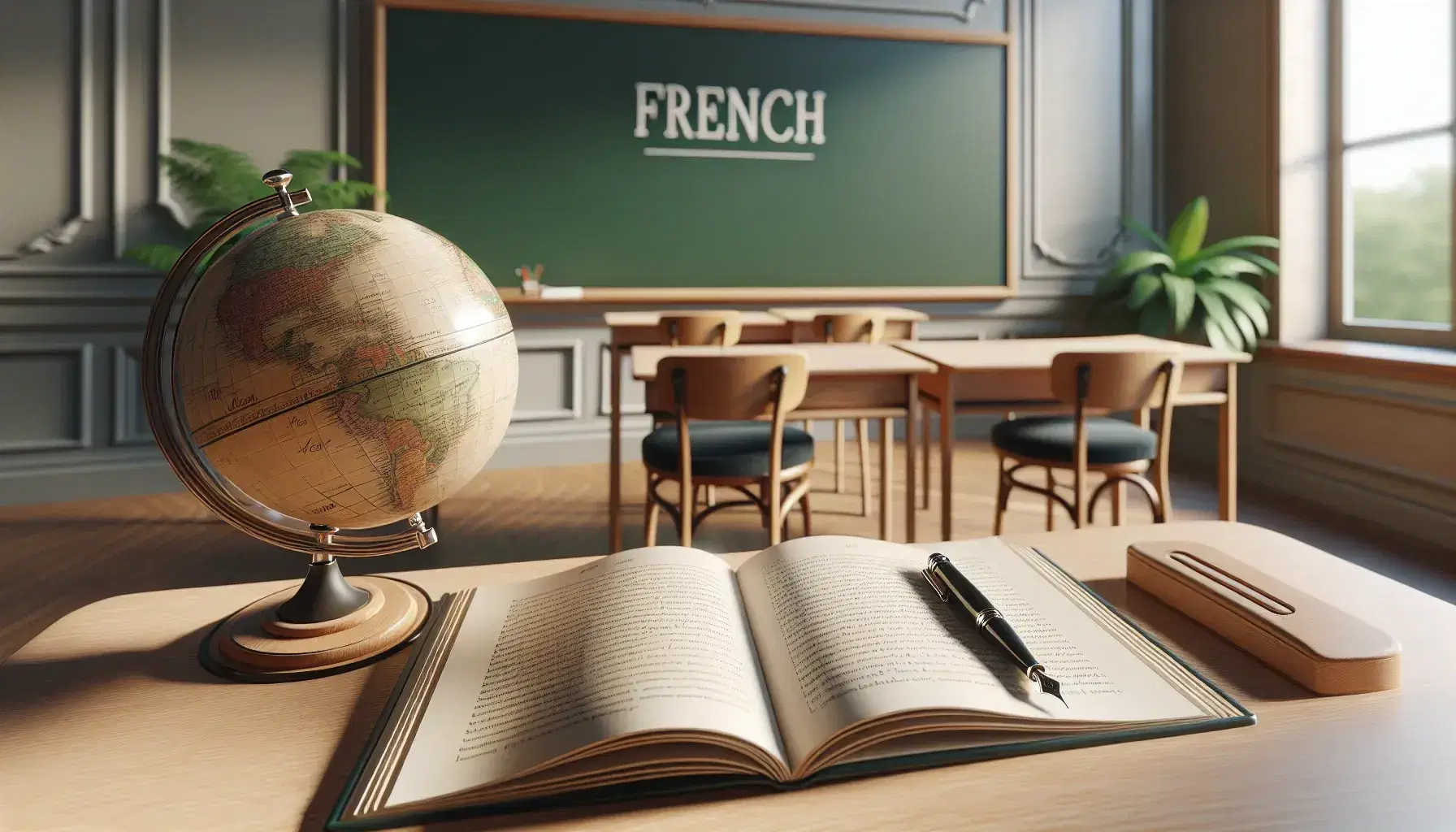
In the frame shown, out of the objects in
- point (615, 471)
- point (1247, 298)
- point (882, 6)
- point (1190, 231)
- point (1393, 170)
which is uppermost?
point (882, 6)

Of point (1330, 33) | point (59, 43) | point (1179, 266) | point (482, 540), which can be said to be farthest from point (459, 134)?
point (1330, 33)

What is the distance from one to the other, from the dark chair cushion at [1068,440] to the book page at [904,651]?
2.13 m

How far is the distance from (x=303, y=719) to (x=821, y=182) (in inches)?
206

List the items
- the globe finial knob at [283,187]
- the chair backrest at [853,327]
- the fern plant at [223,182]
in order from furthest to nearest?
A: the chair backrest at [853,327], the fern plant at [223,182], the globe finial knob at [283,187]

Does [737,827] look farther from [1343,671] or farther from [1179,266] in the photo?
[1179,266]

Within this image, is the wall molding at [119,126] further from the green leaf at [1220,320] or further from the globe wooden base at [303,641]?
the green leaf at [1220,320]

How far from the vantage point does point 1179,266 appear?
5.00 metres

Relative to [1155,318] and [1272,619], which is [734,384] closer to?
[1272,619]

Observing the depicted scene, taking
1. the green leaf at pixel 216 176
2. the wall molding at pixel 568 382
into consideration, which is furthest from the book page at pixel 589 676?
the wall molding at pixel 568 382

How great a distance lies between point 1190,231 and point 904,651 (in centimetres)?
510

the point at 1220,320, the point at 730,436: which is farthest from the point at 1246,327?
the point at 730,436

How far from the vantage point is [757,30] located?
17.5ft

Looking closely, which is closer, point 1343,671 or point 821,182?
point 1343,671

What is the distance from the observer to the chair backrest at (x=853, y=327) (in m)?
4.30
